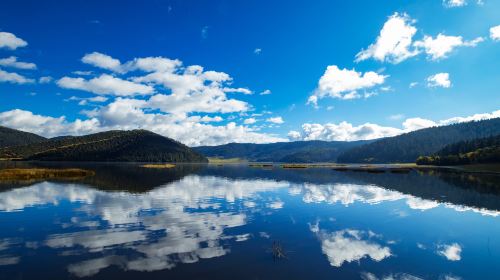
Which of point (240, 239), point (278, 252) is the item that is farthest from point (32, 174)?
point (278, 252)

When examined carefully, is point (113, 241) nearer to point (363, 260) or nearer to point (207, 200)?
point (363, 260)

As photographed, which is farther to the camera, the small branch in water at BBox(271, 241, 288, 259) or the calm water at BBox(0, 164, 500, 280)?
the small branch in water at BBox(271, 241, 288, 259)

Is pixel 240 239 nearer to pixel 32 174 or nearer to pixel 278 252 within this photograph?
pixel 278 252

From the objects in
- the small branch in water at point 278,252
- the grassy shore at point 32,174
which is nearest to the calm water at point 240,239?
the small branch in water at point 278,252

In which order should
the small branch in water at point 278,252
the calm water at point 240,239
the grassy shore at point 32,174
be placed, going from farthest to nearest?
the grassy shore at point 32,174 < the small branch in water at point 278,252 < the calm water at point 240,239

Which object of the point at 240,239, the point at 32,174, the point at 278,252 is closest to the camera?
the point at 278,252

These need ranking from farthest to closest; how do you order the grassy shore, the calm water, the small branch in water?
the grassy shore, the small branch in water, the calm water

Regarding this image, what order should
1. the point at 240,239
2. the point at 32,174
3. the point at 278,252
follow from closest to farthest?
1. the point at 278,252
2. the point at 240,239
3. the point at 32,174

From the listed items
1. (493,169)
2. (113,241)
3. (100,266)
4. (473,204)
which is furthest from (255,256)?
(493,169)

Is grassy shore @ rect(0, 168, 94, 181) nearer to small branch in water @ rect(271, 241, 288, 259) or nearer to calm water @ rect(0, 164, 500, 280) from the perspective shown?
calm water @ rect(0, 164, 500, 280)

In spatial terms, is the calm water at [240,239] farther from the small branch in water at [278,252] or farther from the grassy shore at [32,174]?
the grassy shore at [32,174]

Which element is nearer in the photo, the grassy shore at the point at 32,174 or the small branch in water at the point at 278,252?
the small branch in water at the point at 278,252

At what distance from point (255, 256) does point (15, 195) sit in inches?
2056

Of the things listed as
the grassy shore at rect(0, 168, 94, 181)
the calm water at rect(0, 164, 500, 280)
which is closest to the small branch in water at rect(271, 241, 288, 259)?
the calm water at rect(0, 164, 500, 280)
